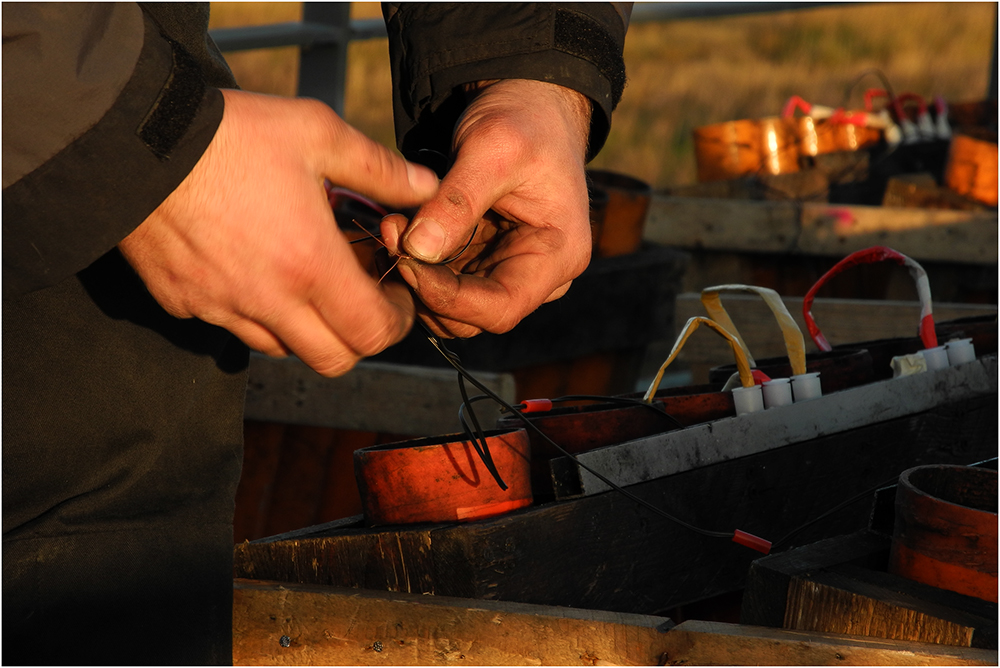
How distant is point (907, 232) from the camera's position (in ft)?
13.7

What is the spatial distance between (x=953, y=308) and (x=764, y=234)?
1426 millimetres

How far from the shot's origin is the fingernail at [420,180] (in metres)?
1.19

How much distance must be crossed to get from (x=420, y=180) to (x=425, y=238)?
72 mm

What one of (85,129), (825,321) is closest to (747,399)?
(85,129)

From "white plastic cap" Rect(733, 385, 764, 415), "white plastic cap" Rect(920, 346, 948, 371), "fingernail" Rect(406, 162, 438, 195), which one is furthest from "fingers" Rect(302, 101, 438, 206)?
"white plastic cap" Rect(920, 346, 948, 371)

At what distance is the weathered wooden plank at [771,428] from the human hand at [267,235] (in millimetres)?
591

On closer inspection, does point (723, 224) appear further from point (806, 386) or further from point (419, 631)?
point (419, 631)

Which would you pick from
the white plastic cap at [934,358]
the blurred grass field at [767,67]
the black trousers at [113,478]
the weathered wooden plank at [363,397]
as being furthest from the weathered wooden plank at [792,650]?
the blurred grass field at [767,67]

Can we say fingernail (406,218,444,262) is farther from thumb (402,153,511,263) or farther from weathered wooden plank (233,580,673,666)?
weathered wooden plank (233,580,673,666)

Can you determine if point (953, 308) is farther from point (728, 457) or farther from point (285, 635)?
point (285, 635)

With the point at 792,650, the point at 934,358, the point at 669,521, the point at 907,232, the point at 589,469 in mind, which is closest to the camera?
the point at 792,650

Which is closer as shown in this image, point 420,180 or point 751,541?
point 420,180

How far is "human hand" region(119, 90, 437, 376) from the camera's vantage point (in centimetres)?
100

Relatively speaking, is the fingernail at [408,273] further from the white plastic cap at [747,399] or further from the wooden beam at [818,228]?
the wooden beam at [818,228]
